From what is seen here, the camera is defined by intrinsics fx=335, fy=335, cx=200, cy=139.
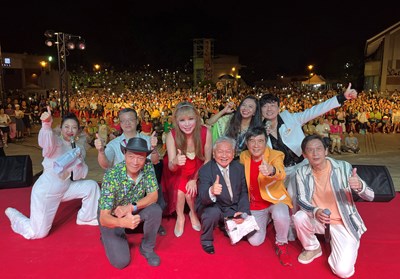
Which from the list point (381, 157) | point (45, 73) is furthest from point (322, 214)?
point (45, 73)

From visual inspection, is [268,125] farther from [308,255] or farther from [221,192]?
[308,255]

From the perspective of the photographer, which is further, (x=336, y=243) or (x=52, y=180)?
(x=52, y=180)

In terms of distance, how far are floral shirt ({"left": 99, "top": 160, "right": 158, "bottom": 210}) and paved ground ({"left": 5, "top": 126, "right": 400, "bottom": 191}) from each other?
3897mm

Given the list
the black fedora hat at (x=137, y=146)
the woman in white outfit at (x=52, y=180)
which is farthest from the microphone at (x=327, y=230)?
the woman in white outfit at (x=52, y=180)

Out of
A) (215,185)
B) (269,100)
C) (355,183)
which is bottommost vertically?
(215,185)

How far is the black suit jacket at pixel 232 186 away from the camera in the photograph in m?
3.26

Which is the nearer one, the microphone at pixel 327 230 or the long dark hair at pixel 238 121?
the microphone at pixel 327 230

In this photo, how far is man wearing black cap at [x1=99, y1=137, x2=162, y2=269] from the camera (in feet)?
9.18

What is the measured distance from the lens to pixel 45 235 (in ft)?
11.2

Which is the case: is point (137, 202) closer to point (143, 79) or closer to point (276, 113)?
point (276, 113)

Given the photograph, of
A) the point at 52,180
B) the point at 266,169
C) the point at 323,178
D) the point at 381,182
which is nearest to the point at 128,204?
the point at 52,180

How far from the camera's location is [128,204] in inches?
118

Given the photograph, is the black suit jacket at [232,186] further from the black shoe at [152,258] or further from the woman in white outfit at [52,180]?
the woman in white outfit at [52,180]

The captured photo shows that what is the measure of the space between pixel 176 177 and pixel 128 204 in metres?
0.86
